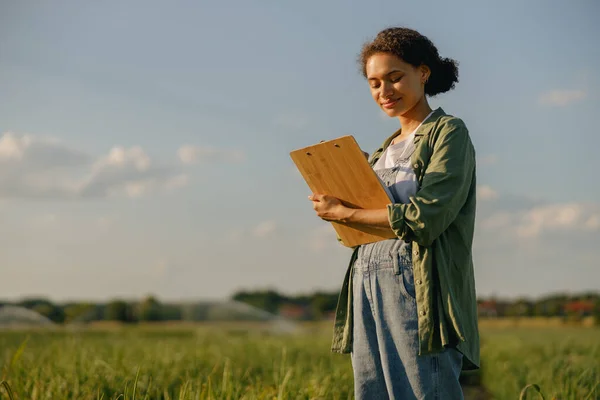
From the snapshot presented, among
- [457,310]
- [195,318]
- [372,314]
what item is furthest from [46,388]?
[195,318]

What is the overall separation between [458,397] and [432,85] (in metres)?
1.23

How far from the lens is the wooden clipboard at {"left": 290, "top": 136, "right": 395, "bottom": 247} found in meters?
2.50

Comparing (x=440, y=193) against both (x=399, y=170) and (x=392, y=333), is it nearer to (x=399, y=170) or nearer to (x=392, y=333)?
(x=399, y=170)

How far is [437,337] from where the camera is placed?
245 cm

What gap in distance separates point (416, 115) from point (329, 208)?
1.75 feet

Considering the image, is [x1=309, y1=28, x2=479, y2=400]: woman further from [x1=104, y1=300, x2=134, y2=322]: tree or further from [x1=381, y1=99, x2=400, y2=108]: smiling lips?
[x1=104, y1=300, x2=134, y2=322]: tree

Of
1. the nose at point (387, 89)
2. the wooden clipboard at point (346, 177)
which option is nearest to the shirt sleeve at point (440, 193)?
the wooden clipboard at point (346, 177)

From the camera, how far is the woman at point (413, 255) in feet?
8.02

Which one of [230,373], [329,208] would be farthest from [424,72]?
[230,373]

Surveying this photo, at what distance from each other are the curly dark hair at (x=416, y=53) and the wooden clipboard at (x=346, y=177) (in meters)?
0.45

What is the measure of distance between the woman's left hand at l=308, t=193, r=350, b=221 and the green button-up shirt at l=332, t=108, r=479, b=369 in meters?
0.20

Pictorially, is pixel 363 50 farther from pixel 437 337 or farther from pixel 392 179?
pixel 437 337

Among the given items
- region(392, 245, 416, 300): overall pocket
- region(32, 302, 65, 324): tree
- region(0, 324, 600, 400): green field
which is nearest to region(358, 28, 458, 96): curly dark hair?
region(392, 245, 416, 300): overall pocket

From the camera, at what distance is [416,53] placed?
2.69 meters
